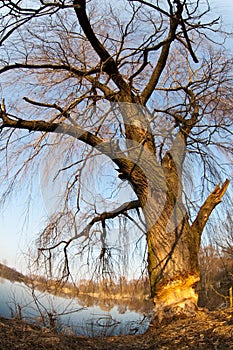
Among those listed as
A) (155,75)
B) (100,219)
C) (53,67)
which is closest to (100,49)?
(53,67)

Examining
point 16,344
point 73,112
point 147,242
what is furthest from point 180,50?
point 16,344

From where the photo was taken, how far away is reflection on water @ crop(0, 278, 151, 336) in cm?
374

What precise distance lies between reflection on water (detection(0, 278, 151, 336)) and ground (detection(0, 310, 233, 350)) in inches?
10.9

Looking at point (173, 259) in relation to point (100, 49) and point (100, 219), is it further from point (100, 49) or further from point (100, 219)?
point (100, 49)

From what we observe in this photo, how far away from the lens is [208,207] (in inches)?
174

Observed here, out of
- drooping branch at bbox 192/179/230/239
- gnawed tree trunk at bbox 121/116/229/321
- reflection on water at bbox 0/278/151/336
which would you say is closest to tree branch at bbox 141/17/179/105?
gnawed tree trunk at bbox 121/116/229/321

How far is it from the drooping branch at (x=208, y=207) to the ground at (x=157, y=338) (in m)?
1.04

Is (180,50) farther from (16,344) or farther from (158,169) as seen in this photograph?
(16,344)

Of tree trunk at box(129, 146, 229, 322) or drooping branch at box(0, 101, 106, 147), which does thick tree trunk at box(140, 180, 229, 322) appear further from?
drooping branch at box(0, 101, 106, 147)

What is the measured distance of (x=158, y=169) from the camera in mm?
4418

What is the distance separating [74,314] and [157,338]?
3.90 feet

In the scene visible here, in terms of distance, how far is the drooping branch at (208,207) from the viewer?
169 inches

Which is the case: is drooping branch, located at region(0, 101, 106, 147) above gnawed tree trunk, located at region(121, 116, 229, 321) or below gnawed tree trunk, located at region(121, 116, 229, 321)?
above

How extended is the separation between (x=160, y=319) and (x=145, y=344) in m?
0.65
